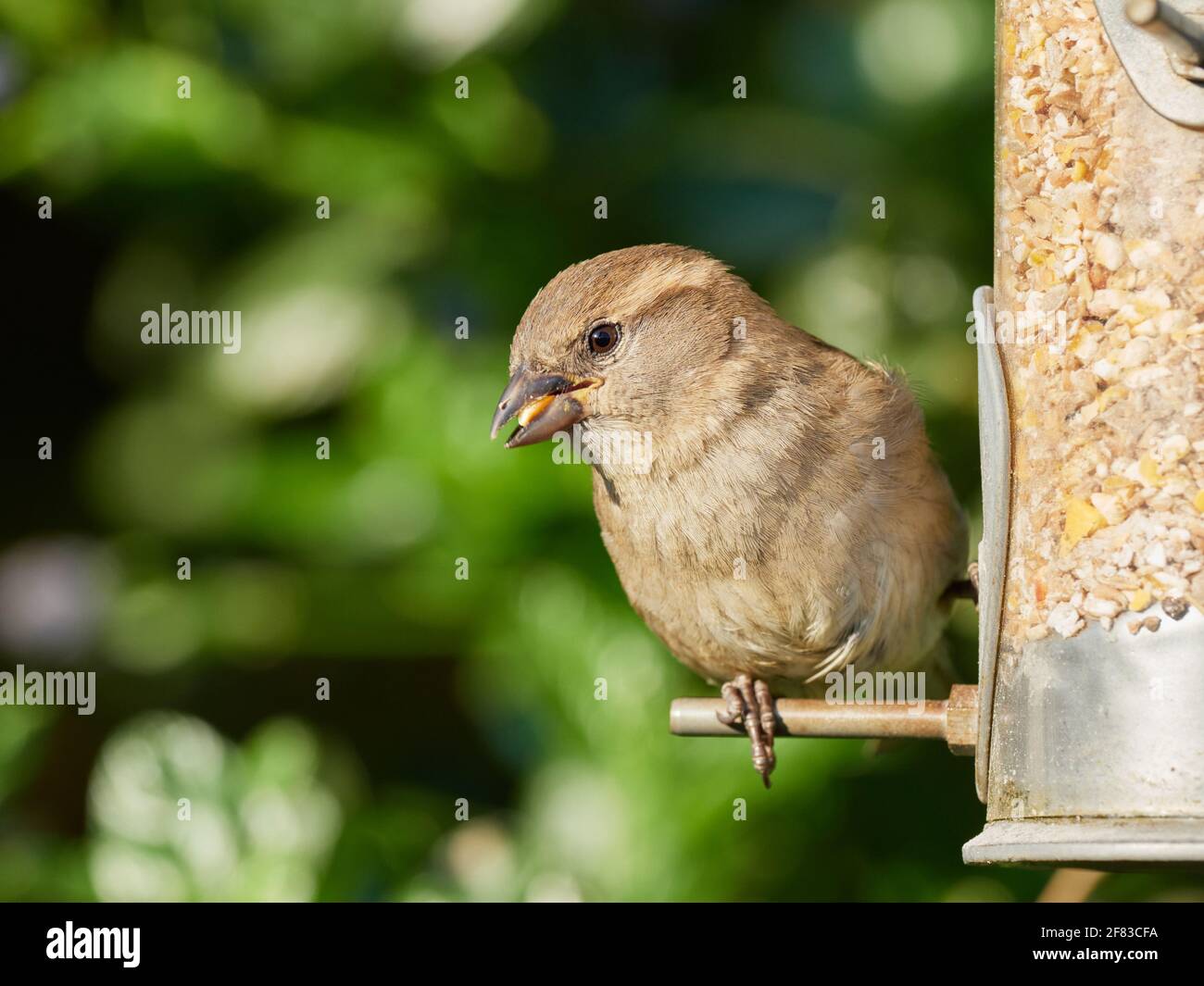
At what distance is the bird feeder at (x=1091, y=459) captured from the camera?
2.91m

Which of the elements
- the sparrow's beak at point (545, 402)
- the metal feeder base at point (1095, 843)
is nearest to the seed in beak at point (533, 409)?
the sparrow's beak at point (545, 402)

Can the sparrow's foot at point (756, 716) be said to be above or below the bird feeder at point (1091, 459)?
below

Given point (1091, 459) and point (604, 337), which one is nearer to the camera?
point (1091, 459)

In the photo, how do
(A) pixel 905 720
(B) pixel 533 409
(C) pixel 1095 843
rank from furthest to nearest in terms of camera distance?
(B) pixel 533 409, (A) pixel 905 720, (C) pixel 1095 843

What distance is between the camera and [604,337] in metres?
4.05

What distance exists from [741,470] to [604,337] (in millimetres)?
464

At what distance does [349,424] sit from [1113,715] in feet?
9.44

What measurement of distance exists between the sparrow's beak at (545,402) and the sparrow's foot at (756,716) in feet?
2.34

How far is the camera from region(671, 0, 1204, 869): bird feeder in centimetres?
291

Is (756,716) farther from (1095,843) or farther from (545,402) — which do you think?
(1095,843)

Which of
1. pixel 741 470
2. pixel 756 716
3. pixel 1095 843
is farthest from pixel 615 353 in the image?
pixel 1095 843

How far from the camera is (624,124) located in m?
5.23

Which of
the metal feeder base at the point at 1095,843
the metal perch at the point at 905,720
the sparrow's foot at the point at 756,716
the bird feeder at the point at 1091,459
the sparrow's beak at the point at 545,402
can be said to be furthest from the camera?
the sparrow's beak at the point at 545,402

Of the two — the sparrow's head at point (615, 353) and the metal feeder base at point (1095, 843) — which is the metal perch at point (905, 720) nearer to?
the metal feeder base at point (1095, 843)
